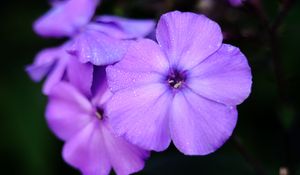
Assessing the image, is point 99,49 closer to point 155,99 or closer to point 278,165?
point 155,99

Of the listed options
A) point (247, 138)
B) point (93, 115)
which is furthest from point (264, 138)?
point (93, 115)

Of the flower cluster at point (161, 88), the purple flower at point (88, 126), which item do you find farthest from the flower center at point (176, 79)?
the purple flower at point (88, 126)

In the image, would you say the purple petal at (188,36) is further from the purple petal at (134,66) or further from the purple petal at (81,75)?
the purple petal at (81,75)

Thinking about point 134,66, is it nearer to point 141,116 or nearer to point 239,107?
point 141,116

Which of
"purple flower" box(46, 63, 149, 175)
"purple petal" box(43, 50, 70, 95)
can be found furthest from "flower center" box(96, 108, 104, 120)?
"purple petal" box(43, 50, 70, 95)

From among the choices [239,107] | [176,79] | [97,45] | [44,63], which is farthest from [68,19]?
[239,107]
